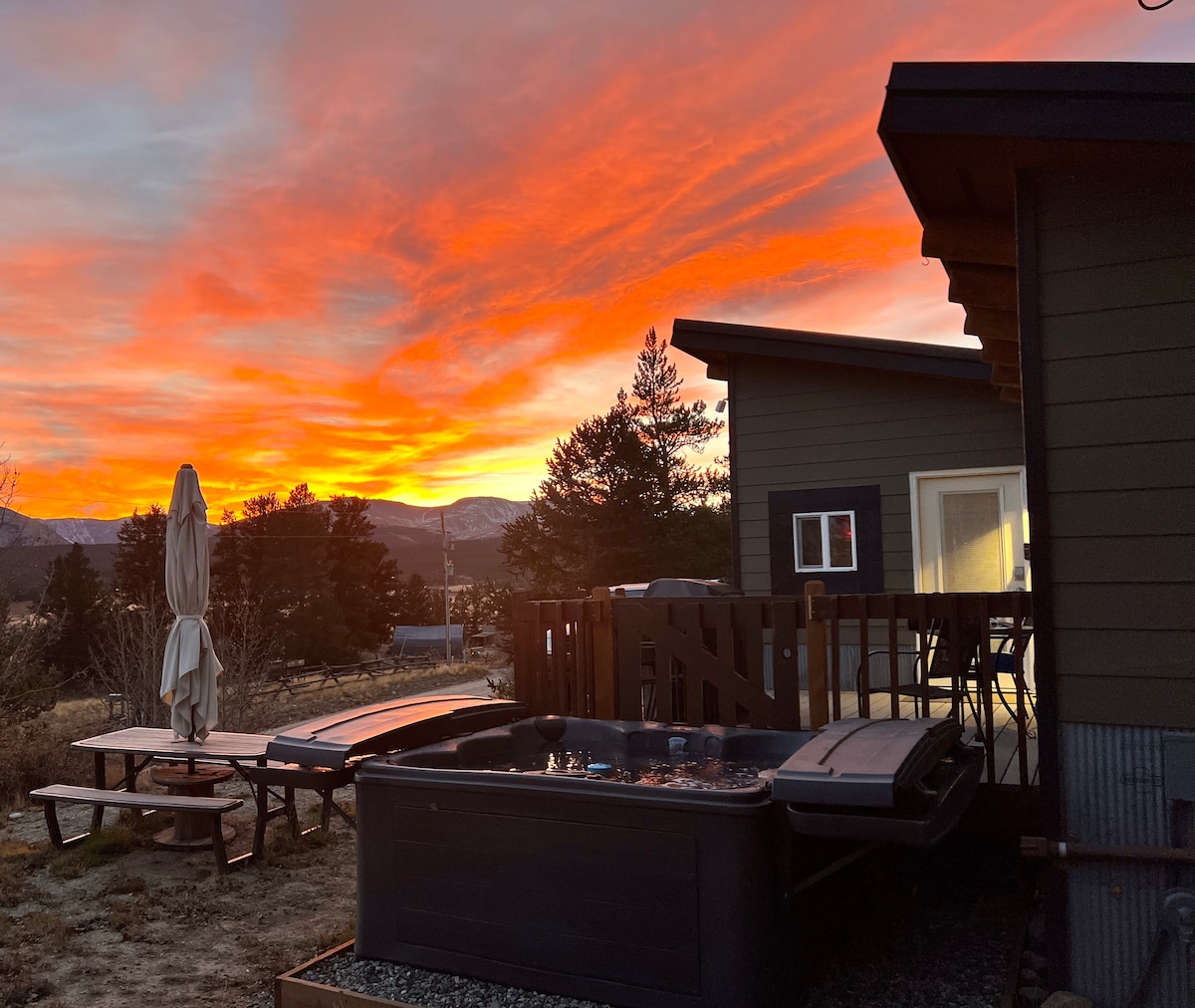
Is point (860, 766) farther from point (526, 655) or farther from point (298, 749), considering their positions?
point (526, 655)

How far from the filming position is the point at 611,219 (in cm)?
977

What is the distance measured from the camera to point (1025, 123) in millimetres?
3191

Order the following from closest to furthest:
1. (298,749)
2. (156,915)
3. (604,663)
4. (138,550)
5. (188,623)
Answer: (298,749) < (156,915) < (604,663) < (188,623) < (138,550)

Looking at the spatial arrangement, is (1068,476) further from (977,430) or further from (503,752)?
(977,430)

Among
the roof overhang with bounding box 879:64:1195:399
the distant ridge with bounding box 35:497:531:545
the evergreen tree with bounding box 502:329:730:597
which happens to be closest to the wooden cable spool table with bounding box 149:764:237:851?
the distant ridge with bounding box 35:497:531:545

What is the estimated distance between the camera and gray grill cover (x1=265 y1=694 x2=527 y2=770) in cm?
393

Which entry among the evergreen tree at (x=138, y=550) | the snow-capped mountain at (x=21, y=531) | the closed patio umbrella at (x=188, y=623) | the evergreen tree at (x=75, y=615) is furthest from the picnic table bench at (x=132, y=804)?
the evergreen tree at (x=138, y=550)

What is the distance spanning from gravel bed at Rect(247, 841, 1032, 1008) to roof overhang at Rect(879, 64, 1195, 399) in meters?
2.87

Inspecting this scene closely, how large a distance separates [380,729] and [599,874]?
136 cm

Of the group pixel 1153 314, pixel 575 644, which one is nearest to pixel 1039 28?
pixel 1153 314

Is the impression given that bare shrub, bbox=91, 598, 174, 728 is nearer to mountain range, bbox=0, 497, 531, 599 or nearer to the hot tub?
mountain range, bbox=0, 497, 531, 599

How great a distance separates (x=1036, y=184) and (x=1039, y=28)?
3498 mm

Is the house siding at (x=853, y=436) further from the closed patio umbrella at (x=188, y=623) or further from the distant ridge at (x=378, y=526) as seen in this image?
the distant ridge at (x=378, y=526)

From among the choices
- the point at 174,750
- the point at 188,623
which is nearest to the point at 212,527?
the point at 188,623
